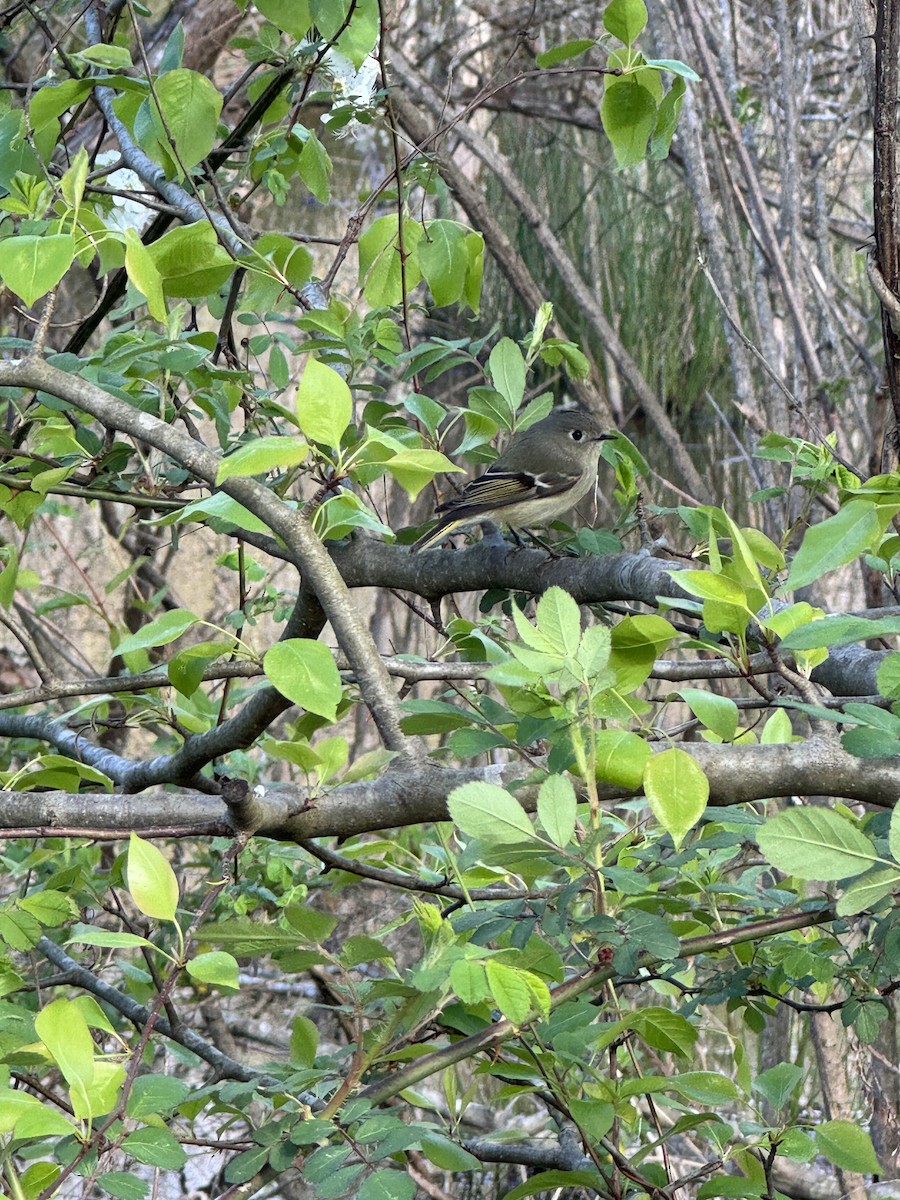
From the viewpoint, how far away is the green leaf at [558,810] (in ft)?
3.01

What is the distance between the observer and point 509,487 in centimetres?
330

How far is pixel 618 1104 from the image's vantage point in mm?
1186

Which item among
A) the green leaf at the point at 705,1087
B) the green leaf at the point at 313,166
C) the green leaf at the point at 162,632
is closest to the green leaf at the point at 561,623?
the green leaf at the point at 162,632

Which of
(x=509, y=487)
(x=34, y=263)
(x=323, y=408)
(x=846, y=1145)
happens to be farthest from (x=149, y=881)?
(x=509, y=487)

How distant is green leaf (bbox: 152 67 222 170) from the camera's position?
1.45m

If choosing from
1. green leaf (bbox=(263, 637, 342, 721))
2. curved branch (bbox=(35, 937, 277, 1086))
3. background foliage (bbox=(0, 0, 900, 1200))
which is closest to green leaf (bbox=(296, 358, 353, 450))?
background foliage (bbox=(0, 0, 900, 1200))

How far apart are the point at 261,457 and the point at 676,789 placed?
0.43 metres

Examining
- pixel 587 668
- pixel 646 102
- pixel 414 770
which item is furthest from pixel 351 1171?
pixel 646 102

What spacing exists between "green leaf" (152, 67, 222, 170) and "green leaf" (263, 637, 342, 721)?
0.76 m

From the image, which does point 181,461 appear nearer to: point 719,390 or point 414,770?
point 414,770

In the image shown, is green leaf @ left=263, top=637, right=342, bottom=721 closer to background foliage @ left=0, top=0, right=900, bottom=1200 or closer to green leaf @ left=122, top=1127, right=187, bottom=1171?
background foliage @ left=0, top=0, right=900, bottom=1200

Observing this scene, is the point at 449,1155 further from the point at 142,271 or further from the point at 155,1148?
the point at 142,271

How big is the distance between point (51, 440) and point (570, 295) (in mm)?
2614

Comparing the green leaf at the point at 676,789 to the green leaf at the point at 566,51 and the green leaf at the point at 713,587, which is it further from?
the green leaf at the point at 566,51
